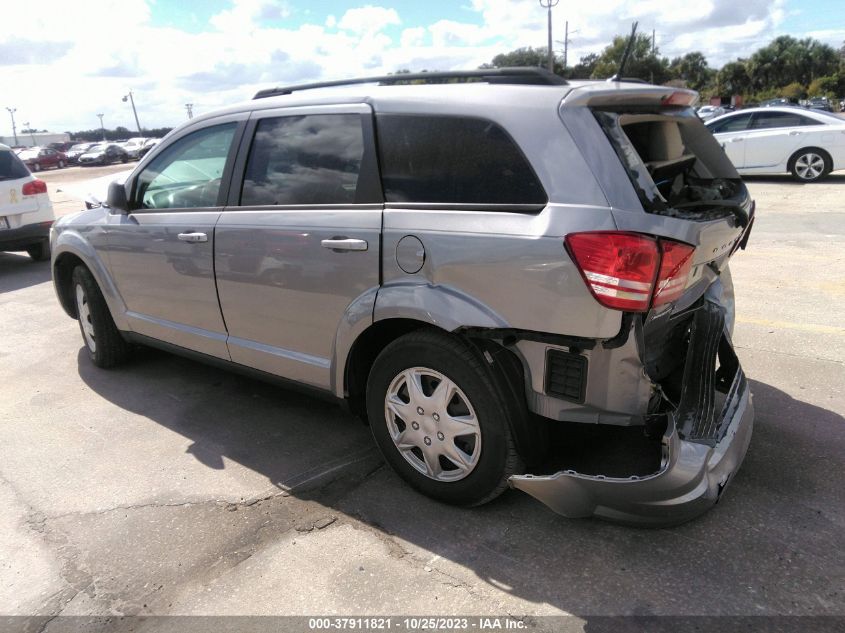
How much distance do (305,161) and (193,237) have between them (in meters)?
0.88

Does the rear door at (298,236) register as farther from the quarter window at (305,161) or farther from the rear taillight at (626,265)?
the rear taillight at (626,265)

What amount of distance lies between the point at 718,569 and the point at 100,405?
12.6 ft

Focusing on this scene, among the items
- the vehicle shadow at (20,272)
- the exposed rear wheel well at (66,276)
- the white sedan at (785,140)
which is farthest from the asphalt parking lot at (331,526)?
the white sedan at (785,140)

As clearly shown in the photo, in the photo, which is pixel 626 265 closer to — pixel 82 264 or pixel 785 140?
pixel 82 264

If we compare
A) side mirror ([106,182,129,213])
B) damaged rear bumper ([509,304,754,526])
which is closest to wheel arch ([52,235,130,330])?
side mirror ([106,182,129,213])

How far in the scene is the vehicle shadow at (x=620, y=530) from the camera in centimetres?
241

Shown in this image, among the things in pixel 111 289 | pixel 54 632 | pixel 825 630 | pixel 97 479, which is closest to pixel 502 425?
pixel 825 630

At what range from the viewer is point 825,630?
2.20m

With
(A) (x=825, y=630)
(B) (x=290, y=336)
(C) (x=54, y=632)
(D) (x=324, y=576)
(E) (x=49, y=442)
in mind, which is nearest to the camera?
(A) (x=825, y=630)

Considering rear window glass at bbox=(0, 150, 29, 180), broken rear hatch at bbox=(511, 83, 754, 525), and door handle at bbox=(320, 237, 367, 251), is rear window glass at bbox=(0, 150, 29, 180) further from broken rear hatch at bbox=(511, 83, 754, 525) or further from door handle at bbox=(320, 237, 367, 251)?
broken rear hatch at bbox=(511, 83, 754, 525)

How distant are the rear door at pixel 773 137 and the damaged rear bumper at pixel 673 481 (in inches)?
492

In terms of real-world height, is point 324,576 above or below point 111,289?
below

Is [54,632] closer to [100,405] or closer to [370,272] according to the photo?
[370,272]

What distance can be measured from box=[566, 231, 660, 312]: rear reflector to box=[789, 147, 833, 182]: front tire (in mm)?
13004
